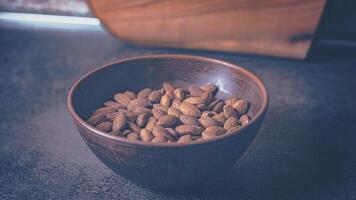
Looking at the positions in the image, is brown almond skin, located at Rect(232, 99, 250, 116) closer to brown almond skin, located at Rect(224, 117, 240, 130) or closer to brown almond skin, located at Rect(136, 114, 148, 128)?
brown almond skin, located at Rect(224, 117, 240, 130)

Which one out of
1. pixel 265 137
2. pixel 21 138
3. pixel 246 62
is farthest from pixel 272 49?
pixel 21 138

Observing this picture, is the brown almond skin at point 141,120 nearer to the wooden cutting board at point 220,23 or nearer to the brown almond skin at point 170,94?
the brown almond skin at point 170,94

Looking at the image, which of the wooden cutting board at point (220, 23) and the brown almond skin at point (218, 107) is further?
the wooden cutting board at point (220, 23)

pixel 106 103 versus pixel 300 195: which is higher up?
pixel 106 103

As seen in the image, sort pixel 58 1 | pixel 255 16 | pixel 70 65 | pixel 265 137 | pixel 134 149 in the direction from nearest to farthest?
pixel 134 149 → pixel 265 137 → pixel 255 16 → pixel 70 65 → pixel 58 1

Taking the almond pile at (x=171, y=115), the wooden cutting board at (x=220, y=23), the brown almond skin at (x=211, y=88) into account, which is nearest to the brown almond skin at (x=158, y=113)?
the almond pile at (x=171, y=115)

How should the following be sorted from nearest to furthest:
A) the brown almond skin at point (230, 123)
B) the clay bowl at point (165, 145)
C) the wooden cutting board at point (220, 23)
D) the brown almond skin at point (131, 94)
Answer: the clay bowl at point (165, 145) → the brown almond skin at point (230, 123) → the brown almond skin at point (131, 94) → the wooden cutting board at point (220, 23)

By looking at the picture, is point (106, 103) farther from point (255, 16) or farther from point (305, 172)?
point (255, 16)

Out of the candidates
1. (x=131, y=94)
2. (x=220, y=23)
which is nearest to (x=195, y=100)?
(x=131, y=94)
